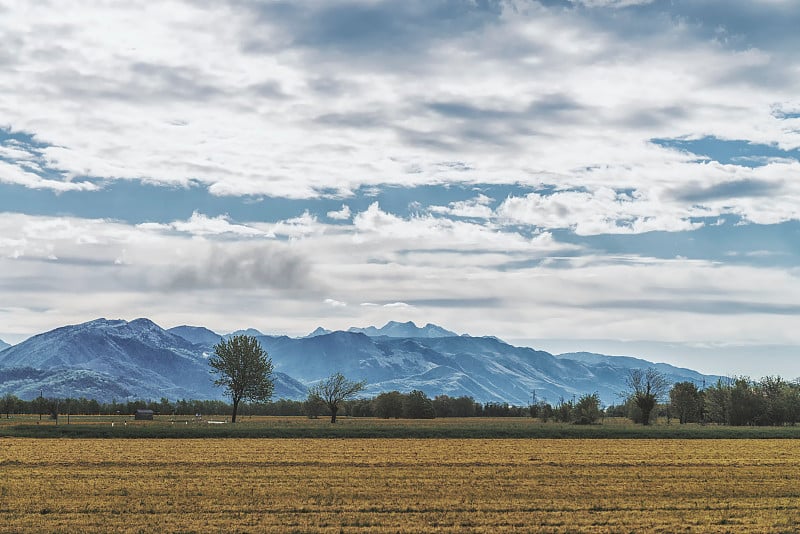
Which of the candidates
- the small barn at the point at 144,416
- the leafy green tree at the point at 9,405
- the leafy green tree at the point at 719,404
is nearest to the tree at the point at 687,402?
the leafy green tree at the point at 719,404

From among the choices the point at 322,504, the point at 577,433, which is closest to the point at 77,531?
the point at 322,504

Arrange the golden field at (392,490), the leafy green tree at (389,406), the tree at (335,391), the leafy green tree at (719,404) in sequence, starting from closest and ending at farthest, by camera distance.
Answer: the golden field at (392,490), the tree at (335,391), the leafy green tree at (719,404), the leafy green tree at (389,406)

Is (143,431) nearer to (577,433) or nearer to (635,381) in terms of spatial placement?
(577,433)

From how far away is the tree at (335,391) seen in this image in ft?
466

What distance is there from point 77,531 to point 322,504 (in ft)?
30.9

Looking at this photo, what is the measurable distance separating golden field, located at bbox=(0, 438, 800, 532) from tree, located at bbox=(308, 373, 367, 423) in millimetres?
78998

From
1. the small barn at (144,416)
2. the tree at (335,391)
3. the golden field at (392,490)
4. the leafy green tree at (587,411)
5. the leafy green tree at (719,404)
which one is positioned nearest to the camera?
the golden field at (392,490)

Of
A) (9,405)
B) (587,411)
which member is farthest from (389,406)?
(9,405)

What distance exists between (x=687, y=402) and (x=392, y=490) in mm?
138778

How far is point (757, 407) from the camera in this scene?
458 feet

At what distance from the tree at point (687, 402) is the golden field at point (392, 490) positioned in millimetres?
103230

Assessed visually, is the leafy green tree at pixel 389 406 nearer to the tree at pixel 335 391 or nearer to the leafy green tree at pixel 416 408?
the leafy green tree at pixel 416 408

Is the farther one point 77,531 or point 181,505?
point 181,505

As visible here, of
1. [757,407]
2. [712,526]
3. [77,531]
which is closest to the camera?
[77,531]
